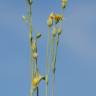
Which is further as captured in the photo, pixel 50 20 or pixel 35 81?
pixel 50 20

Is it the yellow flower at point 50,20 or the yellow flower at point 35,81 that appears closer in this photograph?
the yellow flower at point 35,81

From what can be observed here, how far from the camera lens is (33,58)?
8.41ft

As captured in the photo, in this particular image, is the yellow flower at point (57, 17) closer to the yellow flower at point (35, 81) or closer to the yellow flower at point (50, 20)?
the yellow flower at point (50, 20)

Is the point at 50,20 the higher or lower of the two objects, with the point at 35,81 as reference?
higher

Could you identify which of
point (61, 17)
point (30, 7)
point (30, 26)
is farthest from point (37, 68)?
point (61, 17)

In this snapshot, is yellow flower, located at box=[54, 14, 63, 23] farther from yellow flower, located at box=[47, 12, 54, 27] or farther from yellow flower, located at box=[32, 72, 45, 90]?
yellow flower, located at box=[32, 72, 45, 90]

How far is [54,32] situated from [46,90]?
678 millimetres

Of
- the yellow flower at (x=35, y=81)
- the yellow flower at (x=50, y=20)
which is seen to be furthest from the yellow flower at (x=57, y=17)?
the yellow flower at (x=35, y=81)

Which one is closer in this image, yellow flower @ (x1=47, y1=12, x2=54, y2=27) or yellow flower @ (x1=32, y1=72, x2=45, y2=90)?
yellow flower @ (x1=32, y1=72, x2=45, y2=90)

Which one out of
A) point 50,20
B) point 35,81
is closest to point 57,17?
point 50,20

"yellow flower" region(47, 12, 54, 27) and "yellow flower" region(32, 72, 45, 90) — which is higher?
"yellow flower" region(47, 12, 54, 27)

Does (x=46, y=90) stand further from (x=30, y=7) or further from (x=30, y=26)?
(x=30, y=7)

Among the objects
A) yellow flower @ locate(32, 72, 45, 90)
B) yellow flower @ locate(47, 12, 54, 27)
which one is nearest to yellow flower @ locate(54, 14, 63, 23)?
yellow flower @ locate(47, 12, 54, 27)

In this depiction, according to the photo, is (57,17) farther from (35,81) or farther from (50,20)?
(35,81)
